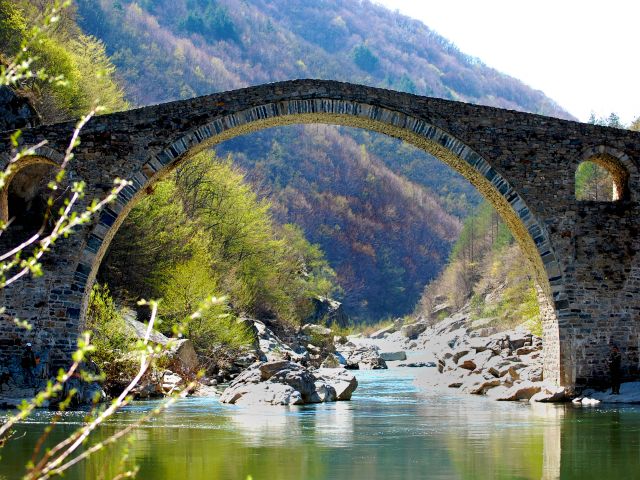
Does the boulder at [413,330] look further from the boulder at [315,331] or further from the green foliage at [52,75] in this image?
the green foliage at [52,75]

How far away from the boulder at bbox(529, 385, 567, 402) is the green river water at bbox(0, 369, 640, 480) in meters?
0.57

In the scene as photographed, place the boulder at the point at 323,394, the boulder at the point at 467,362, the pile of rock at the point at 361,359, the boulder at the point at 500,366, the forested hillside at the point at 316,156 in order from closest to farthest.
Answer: the boulder at the point at 323,394
the boulder at the point at 500,366
the boulder at the point at 467,362
the pile of rock at the point at 361,359
the forested hillside at the point at 316,156

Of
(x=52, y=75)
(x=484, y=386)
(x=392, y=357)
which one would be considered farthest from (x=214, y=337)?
(x=392, y=357)

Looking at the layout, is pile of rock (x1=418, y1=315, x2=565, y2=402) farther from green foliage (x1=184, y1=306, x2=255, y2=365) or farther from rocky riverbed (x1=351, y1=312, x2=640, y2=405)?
green foliage (x1=184, y1=306, x2=255, y2=365)

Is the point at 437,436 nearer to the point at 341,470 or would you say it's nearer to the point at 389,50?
the point at 341,470

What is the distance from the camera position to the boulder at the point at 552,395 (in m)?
16.5

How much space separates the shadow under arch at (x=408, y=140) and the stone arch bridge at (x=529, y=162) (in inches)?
0.7

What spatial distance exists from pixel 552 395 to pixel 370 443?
278 inches

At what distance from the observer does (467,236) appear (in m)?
59.7

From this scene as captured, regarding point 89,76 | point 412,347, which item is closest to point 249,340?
point 89,76

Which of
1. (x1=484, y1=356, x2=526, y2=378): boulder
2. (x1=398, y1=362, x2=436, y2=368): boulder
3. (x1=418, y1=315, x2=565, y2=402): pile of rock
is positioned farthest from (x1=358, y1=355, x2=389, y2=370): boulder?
(x1=484, y1=356, x2=526, y2=378): boulder

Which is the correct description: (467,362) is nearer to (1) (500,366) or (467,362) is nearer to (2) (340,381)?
(1) (500,366)

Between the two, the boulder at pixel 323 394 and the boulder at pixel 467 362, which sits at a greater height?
the boulder at pixel 467 362

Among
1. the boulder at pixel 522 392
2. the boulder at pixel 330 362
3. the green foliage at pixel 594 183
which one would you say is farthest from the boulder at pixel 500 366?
the green foliage at pixel 594 183
